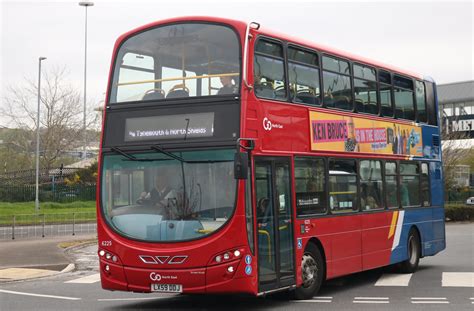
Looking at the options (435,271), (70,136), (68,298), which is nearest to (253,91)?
(68,298)

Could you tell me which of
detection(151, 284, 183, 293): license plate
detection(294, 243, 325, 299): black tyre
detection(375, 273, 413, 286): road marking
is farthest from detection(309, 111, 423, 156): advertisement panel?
detection(151, 284, 183, 293): license plate

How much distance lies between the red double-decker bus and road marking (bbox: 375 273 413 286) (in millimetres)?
1388

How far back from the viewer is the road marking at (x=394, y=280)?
50.9 feet

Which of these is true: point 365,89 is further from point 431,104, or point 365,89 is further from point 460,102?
point 460,102

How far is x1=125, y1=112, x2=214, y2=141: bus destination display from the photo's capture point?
11539 mm

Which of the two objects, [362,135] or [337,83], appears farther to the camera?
[362,135]

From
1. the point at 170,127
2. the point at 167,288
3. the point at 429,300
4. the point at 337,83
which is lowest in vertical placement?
the point at 429,300

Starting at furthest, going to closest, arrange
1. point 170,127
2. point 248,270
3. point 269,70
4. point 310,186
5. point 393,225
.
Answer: point 393,225, point 310,186, point 269,70, point 170,127, point 248,270

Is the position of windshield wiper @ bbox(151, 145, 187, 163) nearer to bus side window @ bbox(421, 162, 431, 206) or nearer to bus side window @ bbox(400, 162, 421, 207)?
bus side window @ bbox(400, 162, 421, 207)

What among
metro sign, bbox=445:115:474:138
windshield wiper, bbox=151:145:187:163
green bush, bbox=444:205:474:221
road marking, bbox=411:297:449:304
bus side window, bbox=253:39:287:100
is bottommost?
road marking, bbox=411:297:449:304

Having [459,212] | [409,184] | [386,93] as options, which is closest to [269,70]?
[386,93]

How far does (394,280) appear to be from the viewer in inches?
635

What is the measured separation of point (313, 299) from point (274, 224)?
188cm

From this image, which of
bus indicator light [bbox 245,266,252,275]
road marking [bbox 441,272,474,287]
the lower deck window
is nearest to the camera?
bus indicator light [bbox 245,266,252,275]
